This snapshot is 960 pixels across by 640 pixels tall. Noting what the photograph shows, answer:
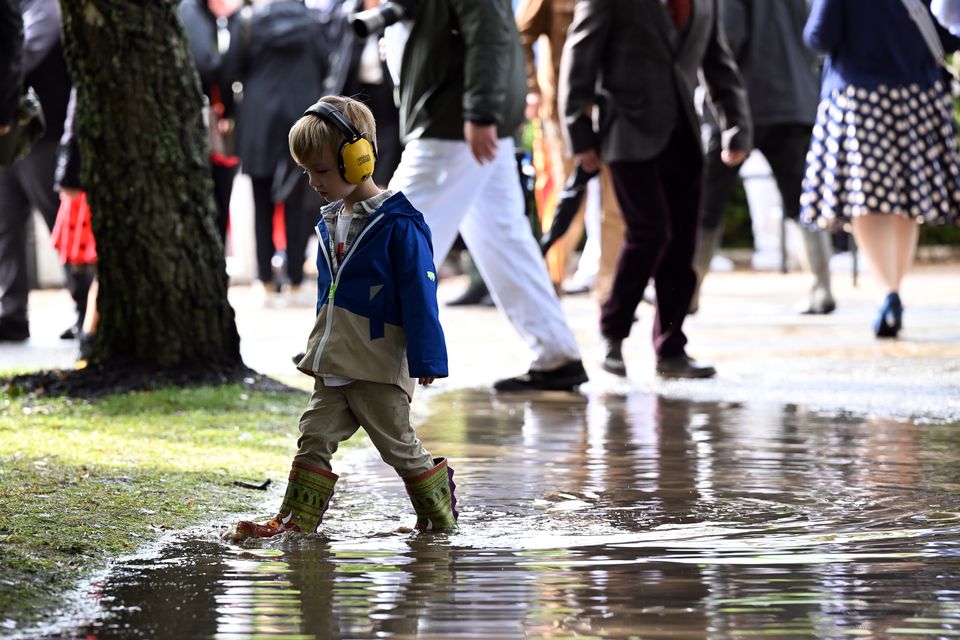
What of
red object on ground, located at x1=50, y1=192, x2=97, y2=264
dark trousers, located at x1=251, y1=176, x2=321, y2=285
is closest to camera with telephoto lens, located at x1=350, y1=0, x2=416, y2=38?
red object on ground, located at x1=50, y1=192, x2=97, y2=264

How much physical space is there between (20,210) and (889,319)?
199 inches

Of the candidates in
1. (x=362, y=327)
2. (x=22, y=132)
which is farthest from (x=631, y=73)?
(x=362, y=327)

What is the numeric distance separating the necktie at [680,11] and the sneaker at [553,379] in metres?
1.65

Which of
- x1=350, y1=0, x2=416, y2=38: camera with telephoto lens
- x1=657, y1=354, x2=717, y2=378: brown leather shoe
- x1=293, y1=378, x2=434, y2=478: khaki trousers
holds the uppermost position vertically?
x1=350, y1=0, x2=416, y2=38: camera with telephoto lens

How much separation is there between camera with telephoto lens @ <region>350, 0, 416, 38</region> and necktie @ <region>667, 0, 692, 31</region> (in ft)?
4.40

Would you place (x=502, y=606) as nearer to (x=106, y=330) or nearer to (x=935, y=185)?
(x=106, y=330)

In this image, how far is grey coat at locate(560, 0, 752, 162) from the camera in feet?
26.0

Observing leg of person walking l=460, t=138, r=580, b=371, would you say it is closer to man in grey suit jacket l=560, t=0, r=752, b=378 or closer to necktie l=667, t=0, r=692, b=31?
man in grey suit jacket l=560, t=0, r=752, b=378

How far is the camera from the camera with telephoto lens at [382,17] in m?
7.22

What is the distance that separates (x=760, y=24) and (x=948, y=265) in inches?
333

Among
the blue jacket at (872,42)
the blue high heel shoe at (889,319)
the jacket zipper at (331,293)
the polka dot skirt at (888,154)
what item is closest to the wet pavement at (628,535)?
the jacket zipper at (331,293)

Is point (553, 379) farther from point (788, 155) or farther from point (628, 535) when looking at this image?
point (788, 155)

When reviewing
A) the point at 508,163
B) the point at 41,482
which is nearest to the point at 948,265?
the point at 508,163

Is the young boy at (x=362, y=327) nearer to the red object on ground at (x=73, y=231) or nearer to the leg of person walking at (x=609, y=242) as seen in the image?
the red object on ground at (x=73, y=231)
